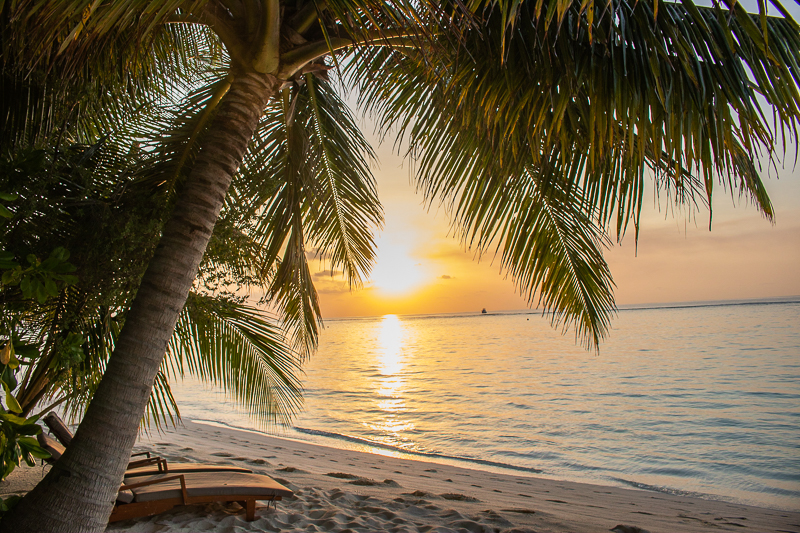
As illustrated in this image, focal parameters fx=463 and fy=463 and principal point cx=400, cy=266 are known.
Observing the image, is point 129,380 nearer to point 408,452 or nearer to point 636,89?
point 636,89

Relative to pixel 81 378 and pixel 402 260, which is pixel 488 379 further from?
pixel 81 378

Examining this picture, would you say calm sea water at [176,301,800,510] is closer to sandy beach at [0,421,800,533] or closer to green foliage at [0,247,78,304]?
sandy beach at [0,421,800,533]

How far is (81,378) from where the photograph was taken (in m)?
3.55

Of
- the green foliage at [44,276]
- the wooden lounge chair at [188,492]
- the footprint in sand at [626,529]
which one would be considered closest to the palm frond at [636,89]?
the green foliage at [44,276]

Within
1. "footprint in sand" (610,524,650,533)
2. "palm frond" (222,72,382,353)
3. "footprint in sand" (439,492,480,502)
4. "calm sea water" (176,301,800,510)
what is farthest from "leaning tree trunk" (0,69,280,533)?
"calm sea water" (176,301,800,510)

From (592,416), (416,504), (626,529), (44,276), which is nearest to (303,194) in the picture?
(44,276)

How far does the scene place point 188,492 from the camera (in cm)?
305

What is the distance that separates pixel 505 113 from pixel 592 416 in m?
9.46

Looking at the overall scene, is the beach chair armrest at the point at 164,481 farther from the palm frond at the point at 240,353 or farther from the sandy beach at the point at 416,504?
the palm frond at the point at 240,353

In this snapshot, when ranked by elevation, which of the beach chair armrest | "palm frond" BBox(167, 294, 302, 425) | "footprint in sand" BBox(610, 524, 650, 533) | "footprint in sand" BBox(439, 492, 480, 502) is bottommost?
"footprint in sand" BBox(439, 492, 480, 502)

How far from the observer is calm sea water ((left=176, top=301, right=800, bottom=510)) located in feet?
23.4

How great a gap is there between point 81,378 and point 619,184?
4080 mm

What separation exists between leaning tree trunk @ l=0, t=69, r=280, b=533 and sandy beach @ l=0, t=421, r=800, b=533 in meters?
1.03

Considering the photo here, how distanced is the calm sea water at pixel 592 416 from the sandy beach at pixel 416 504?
1.00 m
